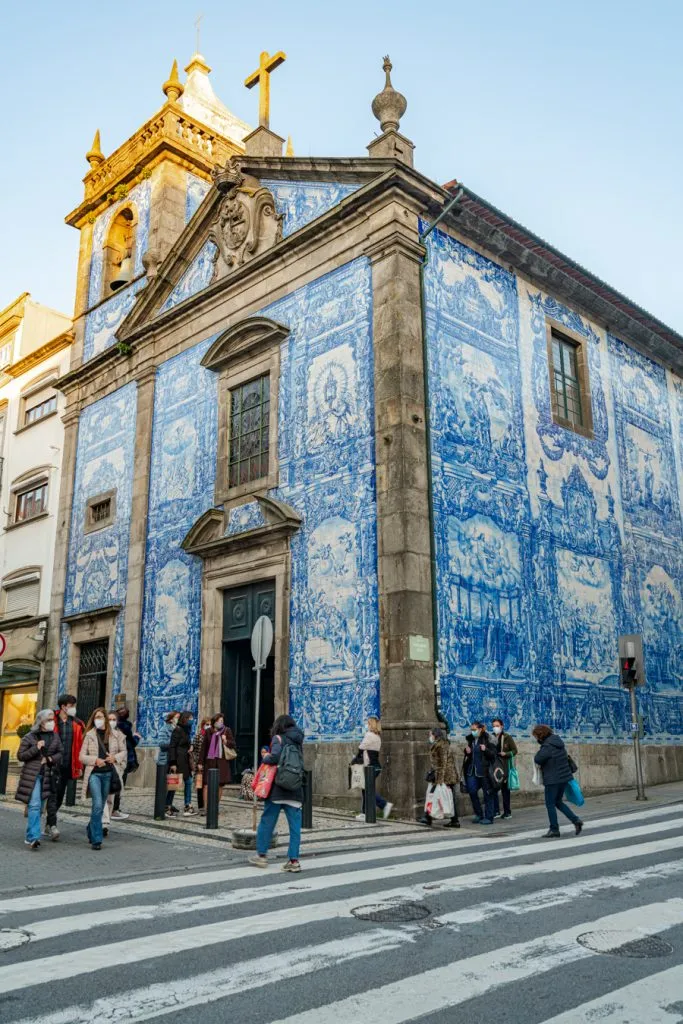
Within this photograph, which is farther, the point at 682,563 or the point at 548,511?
the point at 682,563

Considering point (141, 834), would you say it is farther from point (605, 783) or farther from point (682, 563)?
point (682, 563)

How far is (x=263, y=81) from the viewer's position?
1844 centimetres

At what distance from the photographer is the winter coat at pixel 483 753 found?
12148mm

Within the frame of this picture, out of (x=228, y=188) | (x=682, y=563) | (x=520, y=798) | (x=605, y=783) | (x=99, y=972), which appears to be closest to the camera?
(x=99, y=972)

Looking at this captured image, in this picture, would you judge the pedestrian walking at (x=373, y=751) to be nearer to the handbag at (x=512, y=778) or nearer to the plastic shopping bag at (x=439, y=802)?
the plastic shopping bag at (x=439, y=802)

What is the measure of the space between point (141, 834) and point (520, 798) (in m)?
6.43

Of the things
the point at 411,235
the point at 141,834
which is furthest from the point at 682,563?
the point at 141,834

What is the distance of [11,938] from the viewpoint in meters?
5.38

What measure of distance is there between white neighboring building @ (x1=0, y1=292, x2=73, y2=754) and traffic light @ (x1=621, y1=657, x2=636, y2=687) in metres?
13.5

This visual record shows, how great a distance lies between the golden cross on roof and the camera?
18.4m

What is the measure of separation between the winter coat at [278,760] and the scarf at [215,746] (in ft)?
15.0

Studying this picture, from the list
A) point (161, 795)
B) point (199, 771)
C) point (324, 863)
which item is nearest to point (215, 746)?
point (199, 771)

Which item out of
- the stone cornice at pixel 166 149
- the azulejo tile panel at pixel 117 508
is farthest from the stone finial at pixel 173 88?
the azulejo tile panel at pixel 117 508

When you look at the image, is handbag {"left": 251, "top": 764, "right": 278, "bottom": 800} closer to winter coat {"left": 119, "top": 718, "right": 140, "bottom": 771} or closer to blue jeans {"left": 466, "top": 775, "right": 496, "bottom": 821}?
winter coat {"left": 119, "top": 718, "right": 140, "bottom": 771}
